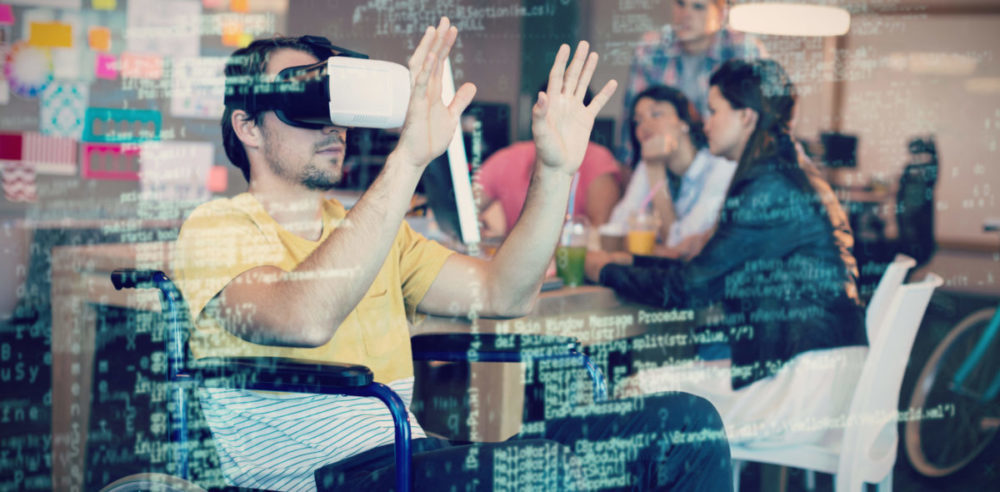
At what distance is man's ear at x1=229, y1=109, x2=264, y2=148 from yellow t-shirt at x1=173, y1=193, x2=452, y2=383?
0.08m

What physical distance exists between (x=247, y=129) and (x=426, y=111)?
294 mm

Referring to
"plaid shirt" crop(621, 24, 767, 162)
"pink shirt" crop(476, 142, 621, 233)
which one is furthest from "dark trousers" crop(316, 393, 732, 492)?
"plaid shirt" crop(621, 24, 767, 162)

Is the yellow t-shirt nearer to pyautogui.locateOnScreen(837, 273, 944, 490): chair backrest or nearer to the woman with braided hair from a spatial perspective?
the woman with braided hair

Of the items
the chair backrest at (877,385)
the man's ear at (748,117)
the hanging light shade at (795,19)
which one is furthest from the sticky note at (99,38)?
the hanging light shade at (795,19)

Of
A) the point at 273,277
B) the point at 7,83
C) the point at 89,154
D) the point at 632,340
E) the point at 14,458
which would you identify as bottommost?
the point at 14,458

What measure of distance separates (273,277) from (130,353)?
85 centimetres

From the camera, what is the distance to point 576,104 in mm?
1169

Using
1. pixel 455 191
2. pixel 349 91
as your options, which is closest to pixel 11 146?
pixel 455 191

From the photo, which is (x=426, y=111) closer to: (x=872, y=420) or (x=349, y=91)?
(x=349, y=91)

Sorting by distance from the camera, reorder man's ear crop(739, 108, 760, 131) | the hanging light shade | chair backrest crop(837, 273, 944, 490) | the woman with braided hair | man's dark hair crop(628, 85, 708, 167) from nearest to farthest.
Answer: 1. chair backrest crop(837, 273, 944, 490)
2. the woman with braided hair
3. man's ear crop(739, 108, 760, 131)
4. man's dark hair crop(628, 85, 708, 167)
5. the hanging light shade

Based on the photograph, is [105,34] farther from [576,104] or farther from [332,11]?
[576,104]

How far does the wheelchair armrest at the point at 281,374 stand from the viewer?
895mm

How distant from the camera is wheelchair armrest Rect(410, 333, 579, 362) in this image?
1197mm

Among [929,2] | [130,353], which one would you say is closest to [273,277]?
[130,353]
